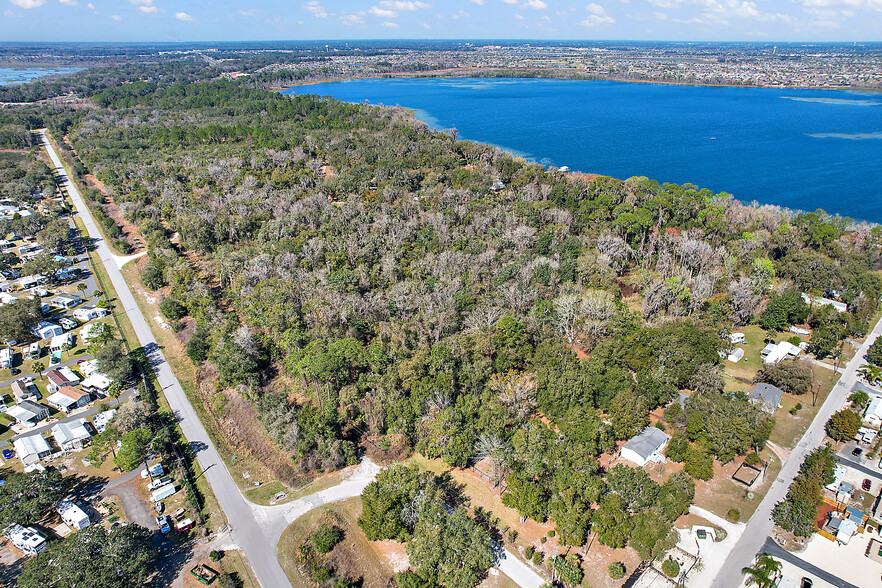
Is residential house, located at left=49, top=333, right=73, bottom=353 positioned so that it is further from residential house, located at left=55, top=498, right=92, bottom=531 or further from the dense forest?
residential house, located at left=55, top=498, right=92, bottom=531

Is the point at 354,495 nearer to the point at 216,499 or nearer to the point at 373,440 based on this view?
the point at 373,440

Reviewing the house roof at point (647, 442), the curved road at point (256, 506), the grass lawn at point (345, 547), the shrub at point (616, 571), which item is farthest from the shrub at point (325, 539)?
the house roof at point (647, 442)

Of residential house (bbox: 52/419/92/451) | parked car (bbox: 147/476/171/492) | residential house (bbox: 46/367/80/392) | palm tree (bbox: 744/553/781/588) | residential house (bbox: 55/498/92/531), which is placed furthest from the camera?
residential house (bbox: 46/367/80/392)

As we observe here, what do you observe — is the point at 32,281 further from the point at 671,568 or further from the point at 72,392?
the point at 671,568

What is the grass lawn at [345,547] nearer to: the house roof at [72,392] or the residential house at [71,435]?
the residential house at [71,435]

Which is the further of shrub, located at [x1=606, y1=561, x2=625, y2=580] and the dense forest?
the dense forest

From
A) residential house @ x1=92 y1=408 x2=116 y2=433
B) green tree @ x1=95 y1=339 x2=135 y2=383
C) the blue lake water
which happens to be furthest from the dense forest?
the blue lake water
